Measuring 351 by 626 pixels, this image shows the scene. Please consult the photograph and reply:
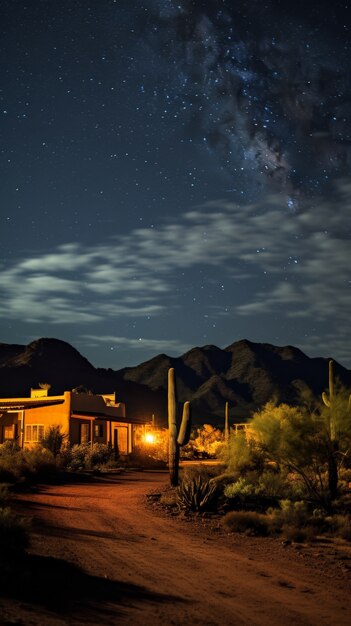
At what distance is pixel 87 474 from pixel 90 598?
20631mm

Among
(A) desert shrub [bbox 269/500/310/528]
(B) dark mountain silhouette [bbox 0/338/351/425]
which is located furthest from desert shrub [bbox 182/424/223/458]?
(A) desert shrub [bbox 269/500/310/528]

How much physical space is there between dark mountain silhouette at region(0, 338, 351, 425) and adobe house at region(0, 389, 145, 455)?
42.8 meters

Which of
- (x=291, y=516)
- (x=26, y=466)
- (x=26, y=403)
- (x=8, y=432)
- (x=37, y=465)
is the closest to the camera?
(x=291, y=516)

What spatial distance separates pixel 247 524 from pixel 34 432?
2480 cm

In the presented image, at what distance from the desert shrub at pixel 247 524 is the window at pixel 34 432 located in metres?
23.5

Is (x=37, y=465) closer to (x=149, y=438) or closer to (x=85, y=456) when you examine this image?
(x=85, y=456)

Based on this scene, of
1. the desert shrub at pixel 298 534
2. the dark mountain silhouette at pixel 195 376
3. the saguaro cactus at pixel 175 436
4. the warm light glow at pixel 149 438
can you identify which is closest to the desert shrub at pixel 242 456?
the saguaro cactus at pixel 175 436

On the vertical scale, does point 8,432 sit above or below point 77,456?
above

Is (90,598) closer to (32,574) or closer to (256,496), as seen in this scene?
(32,574)

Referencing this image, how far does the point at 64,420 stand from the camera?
35.9m

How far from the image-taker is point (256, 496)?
1891 centimetres

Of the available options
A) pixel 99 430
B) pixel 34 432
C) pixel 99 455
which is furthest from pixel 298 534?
pixel 99 430

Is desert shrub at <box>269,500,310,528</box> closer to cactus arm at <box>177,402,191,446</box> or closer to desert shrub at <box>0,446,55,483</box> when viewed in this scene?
cactus arm at <box>177,402,191,446</box>

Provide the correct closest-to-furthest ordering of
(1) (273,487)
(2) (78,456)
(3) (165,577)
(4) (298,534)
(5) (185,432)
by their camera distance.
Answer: (3) (165,577), (4) (298,534), (1) (273,487), (5) (185,432), (2) (78,456)
